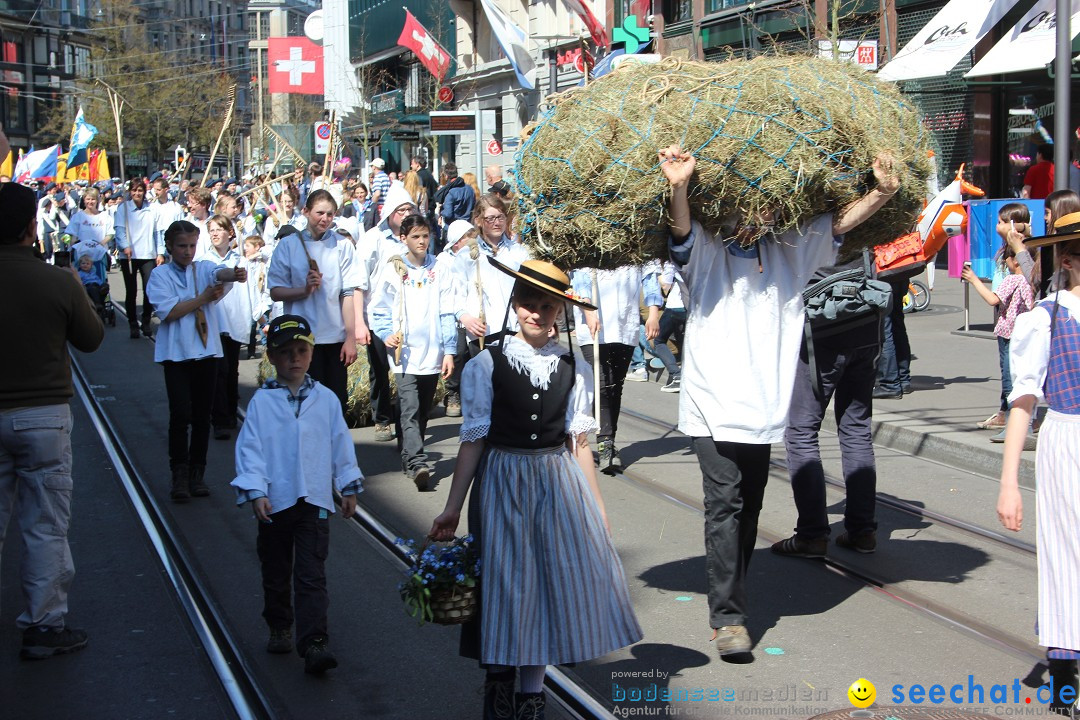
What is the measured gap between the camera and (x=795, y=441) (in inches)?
249

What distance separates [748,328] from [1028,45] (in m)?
14.6

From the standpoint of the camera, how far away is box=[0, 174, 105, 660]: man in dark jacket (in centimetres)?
521

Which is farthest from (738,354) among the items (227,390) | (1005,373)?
(227,390)

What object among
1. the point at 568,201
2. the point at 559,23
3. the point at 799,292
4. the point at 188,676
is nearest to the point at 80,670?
the point at 188,676

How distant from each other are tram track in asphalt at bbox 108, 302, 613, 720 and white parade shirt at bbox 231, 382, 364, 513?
0.70m

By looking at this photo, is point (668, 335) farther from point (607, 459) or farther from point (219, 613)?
point (219, 613)

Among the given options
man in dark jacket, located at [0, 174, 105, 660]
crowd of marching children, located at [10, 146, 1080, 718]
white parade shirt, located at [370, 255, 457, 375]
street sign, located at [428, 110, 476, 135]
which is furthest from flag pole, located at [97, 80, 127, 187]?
Result: man in dark jacket, located at [0, 174, 105, 660]

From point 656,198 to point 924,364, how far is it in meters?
9.05

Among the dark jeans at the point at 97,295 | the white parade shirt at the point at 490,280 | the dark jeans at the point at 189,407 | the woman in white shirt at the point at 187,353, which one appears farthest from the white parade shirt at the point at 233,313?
the dark jeans at the point at 97,295

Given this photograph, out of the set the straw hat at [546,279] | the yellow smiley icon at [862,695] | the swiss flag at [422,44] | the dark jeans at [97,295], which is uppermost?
the swiss flag at [422,44]

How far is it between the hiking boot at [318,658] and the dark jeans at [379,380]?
4984mm

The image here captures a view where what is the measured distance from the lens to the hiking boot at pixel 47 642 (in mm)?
5258

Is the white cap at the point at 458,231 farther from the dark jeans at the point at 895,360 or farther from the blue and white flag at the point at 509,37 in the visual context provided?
the blue and white flag at the point at 509,37

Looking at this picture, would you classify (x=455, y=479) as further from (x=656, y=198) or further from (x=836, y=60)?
(x=836, y=60)
